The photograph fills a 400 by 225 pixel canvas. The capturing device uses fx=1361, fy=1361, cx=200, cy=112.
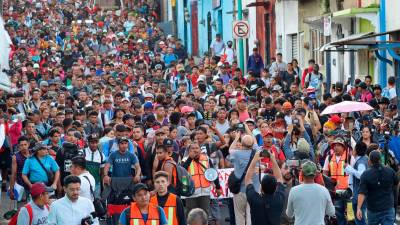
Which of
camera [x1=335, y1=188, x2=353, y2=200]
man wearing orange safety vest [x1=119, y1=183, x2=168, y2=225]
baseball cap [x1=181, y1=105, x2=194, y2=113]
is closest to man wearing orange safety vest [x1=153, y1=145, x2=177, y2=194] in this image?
camera [x1=335, y1=188, x2=353, y2=200]

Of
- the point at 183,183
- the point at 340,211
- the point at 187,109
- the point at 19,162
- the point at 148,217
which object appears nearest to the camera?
the point at 148,217

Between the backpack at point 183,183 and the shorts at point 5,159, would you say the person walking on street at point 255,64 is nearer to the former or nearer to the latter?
the shorts at point 5,159

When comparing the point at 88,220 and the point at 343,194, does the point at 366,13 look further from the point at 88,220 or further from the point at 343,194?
the point at 88,220

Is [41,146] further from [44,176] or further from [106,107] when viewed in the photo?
[106,107]

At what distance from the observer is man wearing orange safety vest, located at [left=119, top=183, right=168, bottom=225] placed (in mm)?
13633

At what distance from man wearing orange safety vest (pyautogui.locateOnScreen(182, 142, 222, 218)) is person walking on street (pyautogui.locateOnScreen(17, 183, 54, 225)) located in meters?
4.06

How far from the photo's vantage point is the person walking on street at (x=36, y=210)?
569 inches

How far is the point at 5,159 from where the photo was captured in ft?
75.6

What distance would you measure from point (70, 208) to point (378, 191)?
173 inches

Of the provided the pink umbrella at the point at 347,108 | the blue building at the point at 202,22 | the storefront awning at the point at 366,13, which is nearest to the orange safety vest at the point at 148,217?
the pink umbrella at the point at 347,108

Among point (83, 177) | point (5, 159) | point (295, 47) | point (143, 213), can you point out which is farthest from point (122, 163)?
point (295, 47)

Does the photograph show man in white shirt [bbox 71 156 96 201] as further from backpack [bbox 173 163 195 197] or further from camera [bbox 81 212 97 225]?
camera [bbox 81 212 97 225]

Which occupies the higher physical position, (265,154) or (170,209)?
(265,154)

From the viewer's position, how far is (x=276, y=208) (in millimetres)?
14961
